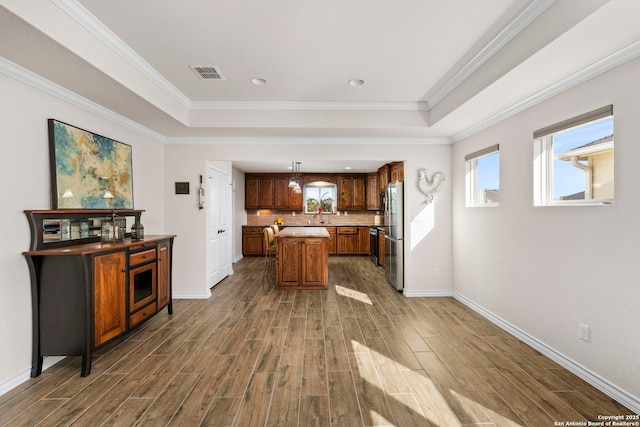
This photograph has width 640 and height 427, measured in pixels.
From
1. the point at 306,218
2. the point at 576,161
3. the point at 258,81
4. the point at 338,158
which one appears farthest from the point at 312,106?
the point at 306,218

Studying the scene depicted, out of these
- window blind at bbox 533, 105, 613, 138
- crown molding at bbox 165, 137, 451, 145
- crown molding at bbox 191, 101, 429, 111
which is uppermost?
crown molding at bbox 191, 101, 429, 111

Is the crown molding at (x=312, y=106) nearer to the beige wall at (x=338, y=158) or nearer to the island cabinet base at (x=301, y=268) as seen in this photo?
the beige wall at (x=338, y=158)

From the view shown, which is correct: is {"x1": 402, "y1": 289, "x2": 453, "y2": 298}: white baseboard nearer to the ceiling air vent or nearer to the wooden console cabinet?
the wooden console cabinet

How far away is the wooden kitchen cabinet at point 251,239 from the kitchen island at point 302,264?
3365 millimetres

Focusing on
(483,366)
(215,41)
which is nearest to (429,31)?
(215,41)

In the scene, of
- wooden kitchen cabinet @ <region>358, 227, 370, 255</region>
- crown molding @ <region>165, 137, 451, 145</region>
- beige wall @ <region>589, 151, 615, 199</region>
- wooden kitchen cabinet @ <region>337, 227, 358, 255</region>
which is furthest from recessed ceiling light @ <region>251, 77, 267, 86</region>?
wooden kitchen cabinet @ <region>358, 227, 370, 255</region>

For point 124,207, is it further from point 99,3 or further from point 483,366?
point 483,366

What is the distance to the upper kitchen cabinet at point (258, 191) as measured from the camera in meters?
8.27

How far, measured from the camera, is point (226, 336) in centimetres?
306

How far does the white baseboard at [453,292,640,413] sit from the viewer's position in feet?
6.38

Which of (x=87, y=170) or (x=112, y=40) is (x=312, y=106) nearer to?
(x=112, y=40)

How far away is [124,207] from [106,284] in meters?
1.23

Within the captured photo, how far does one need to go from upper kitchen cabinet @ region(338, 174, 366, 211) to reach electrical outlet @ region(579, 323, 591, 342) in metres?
6.34

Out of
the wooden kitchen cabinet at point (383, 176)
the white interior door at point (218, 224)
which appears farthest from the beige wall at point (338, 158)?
the wooden kitchen cabinet at point (383, 176)
